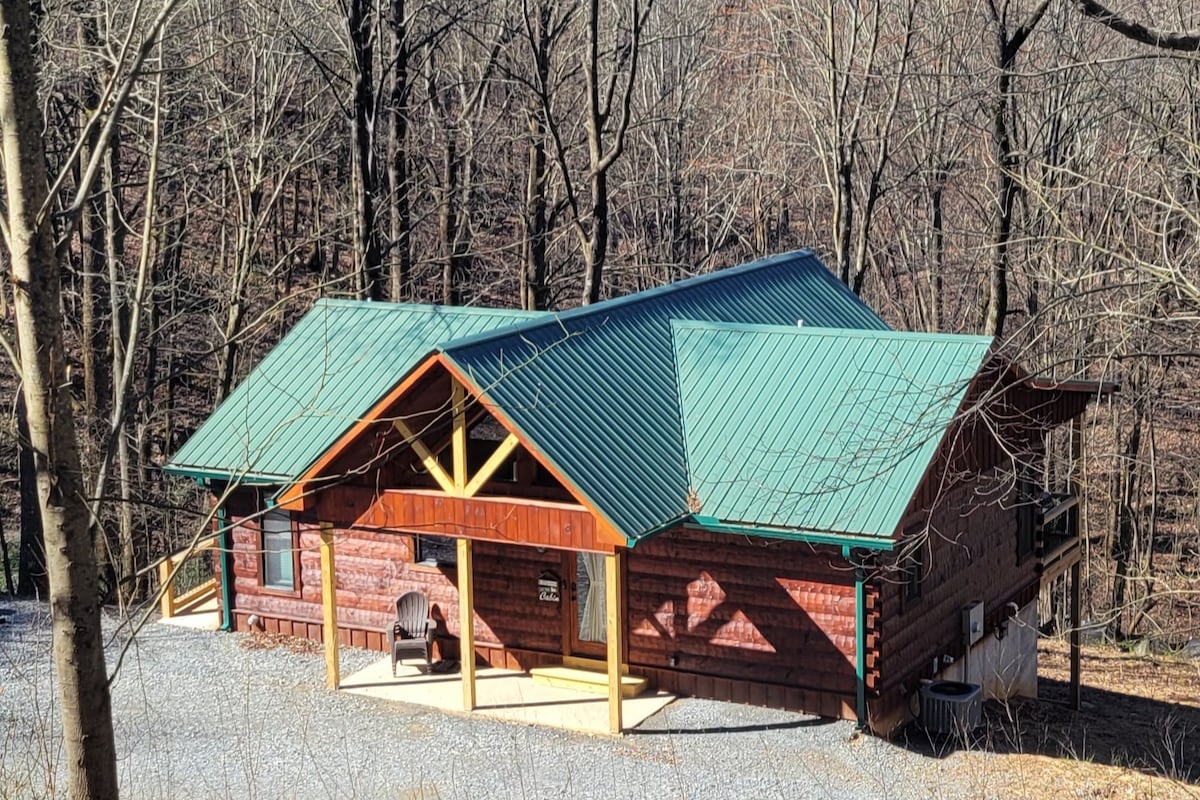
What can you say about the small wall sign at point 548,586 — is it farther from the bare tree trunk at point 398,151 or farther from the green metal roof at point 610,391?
the bare tree trunk at point 398,151

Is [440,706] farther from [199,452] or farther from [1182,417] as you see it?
[1182,417]

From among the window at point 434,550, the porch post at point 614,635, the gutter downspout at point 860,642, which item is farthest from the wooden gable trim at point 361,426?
the gutter downspout at point 860,642

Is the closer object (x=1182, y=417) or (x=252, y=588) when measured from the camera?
(x=252, y=588)

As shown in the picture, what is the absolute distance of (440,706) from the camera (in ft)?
53.4

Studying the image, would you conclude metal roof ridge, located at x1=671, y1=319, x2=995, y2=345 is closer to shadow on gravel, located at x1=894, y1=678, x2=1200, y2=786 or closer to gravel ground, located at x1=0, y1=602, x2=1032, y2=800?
shadow on gravel, located at x1=894, y1=678, x2=1200, y2=786

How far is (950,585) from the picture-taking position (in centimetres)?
1775

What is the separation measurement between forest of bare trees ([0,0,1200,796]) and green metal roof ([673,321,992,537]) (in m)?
2.93

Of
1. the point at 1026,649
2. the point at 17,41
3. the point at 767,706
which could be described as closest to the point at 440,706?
the point at 767,706

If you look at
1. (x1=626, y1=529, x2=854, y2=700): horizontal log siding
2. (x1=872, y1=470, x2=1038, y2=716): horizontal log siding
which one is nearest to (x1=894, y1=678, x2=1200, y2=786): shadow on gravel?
(x1=872, y1=470, x2=1038, y2=716): horizontal log siding

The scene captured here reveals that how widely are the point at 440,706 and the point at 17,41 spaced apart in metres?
11.7

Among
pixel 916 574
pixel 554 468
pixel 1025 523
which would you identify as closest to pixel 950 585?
pixel 916 574

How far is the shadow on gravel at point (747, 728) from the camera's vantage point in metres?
15.4

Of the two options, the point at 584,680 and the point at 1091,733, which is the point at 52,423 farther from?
the point at 1091,733

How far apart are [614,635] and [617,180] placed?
28475 mm
